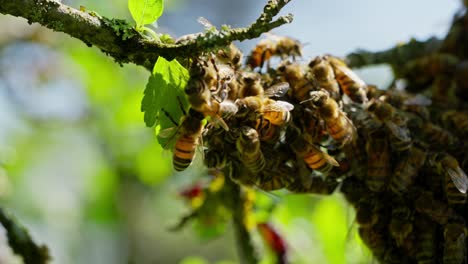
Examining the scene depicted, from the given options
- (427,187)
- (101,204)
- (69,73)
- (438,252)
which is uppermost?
(69,73)

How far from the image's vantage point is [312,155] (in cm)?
342

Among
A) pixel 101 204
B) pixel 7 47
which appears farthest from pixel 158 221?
pixel 7 47

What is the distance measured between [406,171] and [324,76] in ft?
2.22

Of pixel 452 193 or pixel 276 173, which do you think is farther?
pixel 452 193

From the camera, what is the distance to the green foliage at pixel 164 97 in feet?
9.78

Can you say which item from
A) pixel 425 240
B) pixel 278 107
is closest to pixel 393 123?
pixel 425 240

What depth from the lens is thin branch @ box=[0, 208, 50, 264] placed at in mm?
3918

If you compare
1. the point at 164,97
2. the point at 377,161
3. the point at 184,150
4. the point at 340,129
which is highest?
the point at 164,97

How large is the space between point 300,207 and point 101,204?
3.90 metres

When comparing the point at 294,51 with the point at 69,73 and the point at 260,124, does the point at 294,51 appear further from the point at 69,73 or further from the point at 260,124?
the point at 69,73

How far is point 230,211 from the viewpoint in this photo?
530 centimetres

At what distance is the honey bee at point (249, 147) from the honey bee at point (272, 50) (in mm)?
724

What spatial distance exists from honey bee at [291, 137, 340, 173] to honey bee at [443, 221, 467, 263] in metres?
0.78

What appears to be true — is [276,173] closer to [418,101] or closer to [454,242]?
[454,242]
